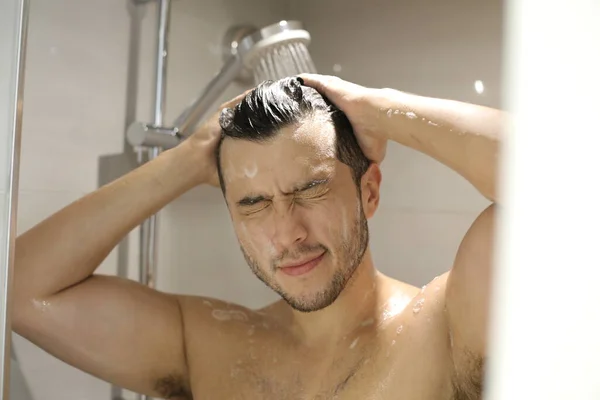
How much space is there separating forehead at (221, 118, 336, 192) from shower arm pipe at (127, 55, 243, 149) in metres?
0.31

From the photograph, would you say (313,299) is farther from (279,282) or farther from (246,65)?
(246,65)

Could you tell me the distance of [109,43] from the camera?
107 cm

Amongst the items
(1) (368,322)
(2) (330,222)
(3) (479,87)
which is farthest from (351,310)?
(3) (479,87)

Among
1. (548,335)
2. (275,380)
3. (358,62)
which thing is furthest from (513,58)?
(358,62)

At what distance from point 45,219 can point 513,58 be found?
813mm

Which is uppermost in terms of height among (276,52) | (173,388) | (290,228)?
(276,52)

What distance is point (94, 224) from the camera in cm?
90

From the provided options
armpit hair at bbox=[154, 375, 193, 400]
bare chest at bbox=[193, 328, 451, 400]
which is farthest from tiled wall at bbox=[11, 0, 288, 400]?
bare chest at bbox=[193, 328, 451, 400]

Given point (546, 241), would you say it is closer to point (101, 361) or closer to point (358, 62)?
point (101, 361)

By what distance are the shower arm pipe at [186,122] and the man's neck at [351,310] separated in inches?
16.8

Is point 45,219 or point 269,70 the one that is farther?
point 269,70

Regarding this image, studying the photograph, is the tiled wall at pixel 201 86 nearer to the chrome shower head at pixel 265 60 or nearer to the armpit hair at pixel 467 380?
the chrome shower head at pixel 265 60

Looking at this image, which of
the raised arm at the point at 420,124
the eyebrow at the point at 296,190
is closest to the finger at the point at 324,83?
the raised arm at the point at 420,124

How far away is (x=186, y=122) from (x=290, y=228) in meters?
0.42
